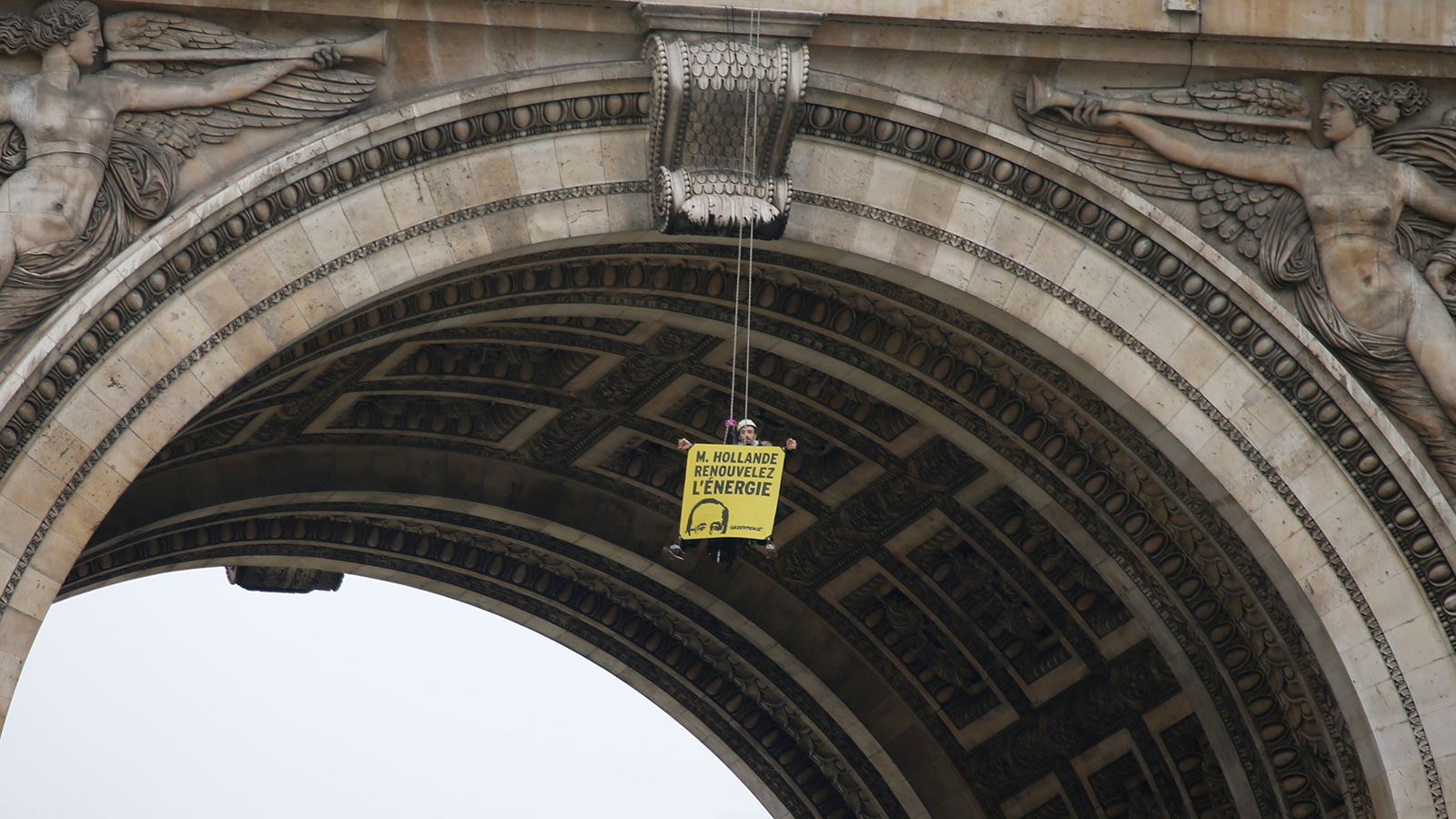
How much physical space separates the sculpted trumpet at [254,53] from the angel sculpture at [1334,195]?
4.55 metres

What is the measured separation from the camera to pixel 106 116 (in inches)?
605

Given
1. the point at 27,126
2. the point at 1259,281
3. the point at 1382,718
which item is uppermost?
the point at 1259,281

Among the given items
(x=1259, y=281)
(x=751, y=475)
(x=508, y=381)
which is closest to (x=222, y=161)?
(x=751, y=475)

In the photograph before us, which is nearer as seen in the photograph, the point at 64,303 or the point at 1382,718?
the point at 64,303

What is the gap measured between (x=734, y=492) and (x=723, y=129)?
2441 mm

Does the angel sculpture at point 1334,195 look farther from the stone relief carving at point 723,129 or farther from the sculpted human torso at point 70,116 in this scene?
the sculpted human torso at point 70,116

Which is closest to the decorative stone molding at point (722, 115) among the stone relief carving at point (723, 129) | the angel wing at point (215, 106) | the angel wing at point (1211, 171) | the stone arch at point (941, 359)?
the stone relief carving at point (723, 129)

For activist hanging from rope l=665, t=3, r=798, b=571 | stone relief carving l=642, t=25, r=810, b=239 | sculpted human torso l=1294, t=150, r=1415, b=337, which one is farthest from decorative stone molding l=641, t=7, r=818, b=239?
sculpted human torso l=1294, t=150, r=1415, b=337

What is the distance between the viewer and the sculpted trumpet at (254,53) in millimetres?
15672

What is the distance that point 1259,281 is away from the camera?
1738 cm

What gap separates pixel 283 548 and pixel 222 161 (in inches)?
312

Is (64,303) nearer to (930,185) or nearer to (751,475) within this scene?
(751,475)

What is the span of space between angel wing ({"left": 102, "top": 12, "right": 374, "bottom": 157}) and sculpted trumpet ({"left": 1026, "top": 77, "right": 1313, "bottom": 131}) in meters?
4.60

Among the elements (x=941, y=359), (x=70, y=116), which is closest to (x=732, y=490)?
(x=941, y=359)
